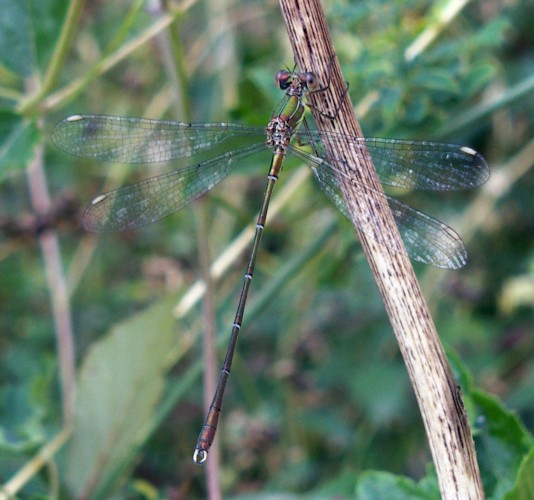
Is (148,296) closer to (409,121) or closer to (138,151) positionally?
(138,151)

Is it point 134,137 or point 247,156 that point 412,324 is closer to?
point 247,156

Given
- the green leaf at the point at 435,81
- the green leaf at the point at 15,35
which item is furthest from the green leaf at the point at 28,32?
the green leaf at the point at 435,81

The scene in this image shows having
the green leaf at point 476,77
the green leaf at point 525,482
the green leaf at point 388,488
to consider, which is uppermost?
the green leaf at point 476,77

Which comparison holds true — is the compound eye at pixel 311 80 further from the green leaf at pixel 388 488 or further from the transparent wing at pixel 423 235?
the green leaf at pixel 388 488

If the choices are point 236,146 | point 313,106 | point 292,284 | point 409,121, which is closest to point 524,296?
point 292,284

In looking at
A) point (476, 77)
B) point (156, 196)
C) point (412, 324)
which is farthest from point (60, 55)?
point (412, 324)

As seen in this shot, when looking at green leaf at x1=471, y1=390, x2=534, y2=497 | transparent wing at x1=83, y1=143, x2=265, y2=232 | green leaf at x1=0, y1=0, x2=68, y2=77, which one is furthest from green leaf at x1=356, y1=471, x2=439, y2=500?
green leaf at x1=0, y1=0, x2=68, y2=77
